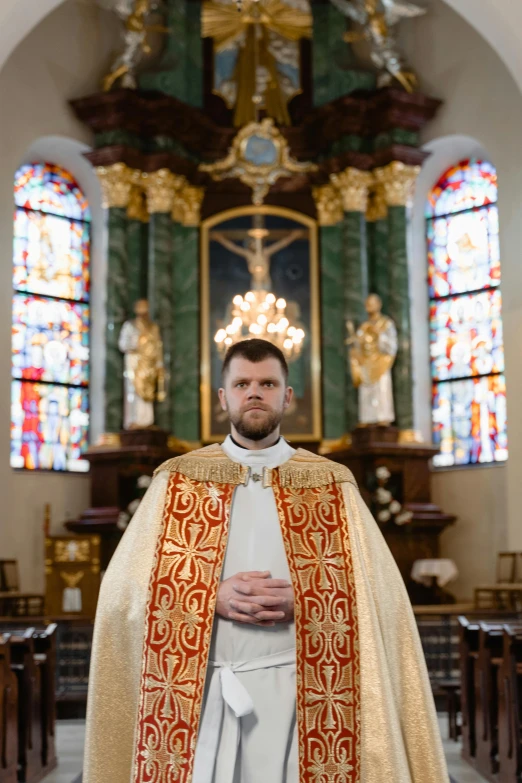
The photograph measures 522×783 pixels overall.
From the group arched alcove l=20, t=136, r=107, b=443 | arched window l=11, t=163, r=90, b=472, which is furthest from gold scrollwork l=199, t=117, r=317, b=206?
arched window l=11, t=163, r=90, b=472

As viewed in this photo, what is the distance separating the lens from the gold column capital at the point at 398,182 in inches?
620

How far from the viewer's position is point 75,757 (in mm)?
7902

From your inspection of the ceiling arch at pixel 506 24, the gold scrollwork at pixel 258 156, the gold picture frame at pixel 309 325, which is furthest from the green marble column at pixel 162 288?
the ceiling arch at pixel 506 24

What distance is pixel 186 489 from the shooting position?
3.44m

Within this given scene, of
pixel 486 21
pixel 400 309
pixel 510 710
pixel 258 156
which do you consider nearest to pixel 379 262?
pixel 400 309

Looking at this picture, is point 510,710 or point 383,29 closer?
point 510,710

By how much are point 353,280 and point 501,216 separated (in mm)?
2139

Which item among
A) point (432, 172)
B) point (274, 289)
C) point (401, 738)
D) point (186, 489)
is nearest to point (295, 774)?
point (401, 738)

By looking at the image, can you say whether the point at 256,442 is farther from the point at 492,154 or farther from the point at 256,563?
the point at 492,154

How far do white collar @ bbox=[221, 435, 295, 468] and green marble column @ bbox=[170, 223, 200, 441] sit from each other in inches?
479

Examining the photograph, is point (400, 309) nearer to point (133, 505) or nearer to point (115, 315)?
point (115, 315)

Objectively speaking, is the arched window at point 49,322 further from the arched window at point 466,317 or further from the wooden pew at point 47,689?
the wooden pew at point 47,689

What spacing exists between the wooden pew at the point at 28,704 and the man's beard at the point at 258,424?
13.4ft

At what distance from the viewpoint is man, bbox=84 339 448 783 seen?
10.4 feet
